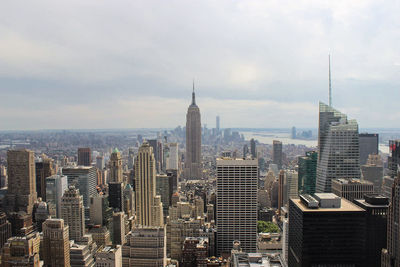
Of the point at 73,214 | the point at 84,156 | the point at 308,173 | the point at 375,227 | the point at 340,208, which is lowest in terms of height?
the point at 73,214

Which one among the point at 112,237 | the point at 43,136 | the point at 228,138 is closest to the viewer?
the point at 43,136

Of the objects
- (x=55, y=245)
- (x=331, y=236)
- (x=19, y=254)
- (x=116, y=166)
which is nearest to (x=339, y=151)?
(x=331, y=236)

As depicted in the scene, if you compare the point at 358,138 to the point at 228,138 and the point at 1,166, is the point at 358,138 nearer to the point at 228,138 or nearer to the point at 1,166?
the point at 1,166

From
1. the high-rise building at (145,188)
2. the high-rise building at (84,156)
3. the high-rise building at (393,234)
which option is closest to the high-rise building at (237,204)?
the high-rise building at (145,188)

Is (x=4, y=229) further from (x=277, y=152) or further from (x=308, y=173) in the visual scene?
(x=277, y=152)

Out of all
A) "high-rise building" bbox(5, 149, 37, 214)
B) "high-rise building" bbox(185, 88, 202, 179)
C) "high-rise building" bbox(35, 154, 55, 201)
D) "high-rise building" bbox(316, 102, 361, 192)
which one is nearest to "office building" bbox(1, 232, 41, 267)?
"high-rise building" bbox(5, 149, 37, 214)

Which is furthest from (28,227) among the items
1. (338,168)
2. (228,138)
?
(228,138)
